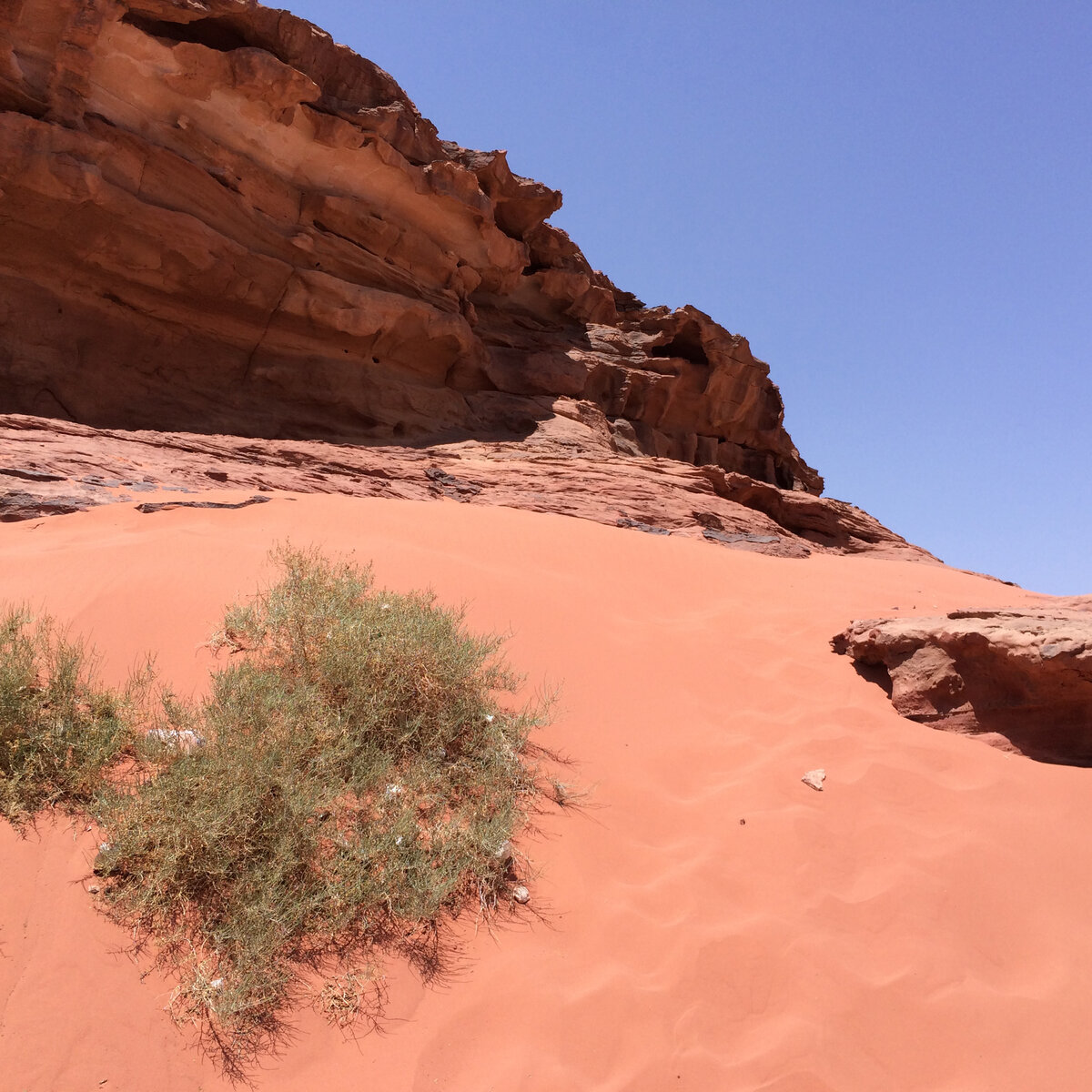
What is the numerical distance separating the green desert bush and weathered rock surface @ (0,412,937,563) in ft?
13.2

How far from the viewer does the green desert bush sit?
2.47 m

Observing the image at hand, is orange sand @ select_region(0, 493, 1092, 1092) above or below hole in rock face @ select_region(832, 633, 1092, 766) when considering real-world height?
below

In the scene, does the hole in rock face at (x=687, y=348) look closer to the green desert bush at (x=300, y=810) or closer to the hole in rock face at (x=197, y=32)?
the hole in rock face at (x=197, y=32)

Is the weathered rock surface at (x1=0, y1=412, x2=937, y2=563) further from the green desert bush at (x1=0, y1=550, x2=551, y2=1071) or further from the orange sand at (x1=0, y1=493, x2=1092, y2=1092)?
the green desert bush at (x1=0, y1=550, x2=551, y2=1071)

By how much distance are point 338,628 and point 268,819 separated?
1289 millimetres

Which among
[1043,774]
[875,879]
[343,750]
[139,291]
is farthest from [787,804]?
[139,291]

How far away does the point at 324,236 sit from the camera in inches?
581

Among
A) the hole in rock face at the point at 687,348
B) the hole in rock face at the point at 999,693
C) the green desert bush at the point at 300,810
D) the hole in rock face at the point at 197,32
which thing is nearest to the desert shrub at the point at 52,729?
the green desert bush at the point at 300,810

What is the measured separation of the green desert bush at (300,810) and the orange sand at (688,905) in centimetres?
13

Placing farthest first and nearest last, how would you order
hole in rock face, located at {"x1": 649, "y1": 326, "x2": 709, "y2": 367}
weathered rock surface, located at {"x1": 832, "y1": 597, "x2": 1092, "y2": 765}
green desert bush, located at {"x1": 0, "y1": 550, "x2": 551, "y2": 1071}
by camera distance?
hole in rock face, located at {"x1": 649, "y1": 326, "x2": 709, "y2": 367}
weathered rock surface, located at {"x1": 832, "y1": 597, "x2": 1092, "y2": 765}
green desert bush, located at {"x1": 0, "y1": 550, "x2": 551, "y2": 1071}

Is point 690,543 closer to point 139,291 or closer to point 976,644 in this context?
point 976,644

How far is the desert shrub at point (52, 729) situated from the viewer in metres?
2.83

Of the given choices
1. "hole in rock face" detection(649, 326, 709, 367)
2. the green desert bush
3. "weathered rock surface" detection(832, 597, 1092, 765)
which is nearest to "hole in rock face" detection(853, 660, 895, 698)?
"weathered rock surface" detection(832, 597, 1092, 765)

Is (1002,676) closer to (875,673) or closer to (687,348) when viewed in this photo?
(875,673)
